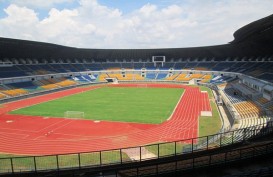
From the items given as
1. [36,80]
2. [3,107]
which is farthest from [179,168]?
[36,80]

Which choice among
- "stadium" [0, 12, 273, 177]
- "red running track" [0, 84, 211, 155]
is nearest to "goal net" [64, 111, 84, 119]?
"stadium" [0, 12, 273, 177]

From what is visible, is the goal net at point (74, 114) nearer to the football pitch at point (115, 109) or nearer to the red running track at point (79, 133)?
the football pitch at point (115, 109)

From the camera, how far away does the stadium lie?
10445 mm

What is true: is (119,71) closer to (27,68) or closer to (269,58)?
(27,68)

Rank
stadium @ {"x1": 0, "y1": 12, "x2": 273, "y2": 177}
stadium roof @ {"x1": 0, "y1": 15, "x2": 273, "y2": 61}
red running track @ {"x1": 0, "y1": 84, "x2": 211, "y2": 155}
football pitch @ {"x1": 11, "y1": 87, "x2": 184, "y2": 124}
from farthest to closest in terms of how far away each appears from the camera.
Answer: stadium roof @ {"x1": 0, "y1": 15, "x2": 273, "y2": 61} < football pitch @ {"x1": 11, "y1": 87, "x2": 184, "y2": 124} < red running track @ {"x1": 0, "y1": 84, "x2": 211, "y2": 155} < stadium @ {"x1": 0, "y1": 12, "x2": 273, "y2": 177}

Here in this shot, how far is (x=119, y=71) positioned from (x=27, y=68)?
96.1 ft

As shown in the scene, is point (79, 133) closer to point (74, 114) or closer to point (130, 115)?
point (74, 114)

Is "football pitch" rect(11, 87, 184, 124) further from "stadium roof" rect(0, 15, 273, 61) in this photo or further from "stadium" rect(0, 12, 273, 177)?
"stadium roof" rect(0, 15, 273, 61)

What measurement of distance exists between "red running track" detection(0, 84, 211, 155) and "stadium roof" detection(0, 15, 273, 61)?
17.7m

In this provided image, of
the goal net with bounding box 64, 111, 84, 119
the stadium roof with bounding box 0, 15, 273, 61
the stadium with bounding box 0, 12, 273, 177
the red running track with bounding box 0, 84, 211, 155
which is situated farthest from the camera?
the stadium roof with bounding box 0, 15, 273, 61

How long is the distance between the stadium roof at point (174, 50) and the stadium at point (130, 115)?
1.19 ft

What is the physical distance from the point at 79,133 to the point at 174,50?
63.1m

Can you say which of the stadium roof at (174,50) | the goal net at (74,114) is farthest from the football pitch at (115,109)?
the stadium roof at (174,50)

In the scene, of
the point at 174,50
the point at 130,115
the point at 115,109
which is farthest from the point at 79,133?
the point at 174,50
